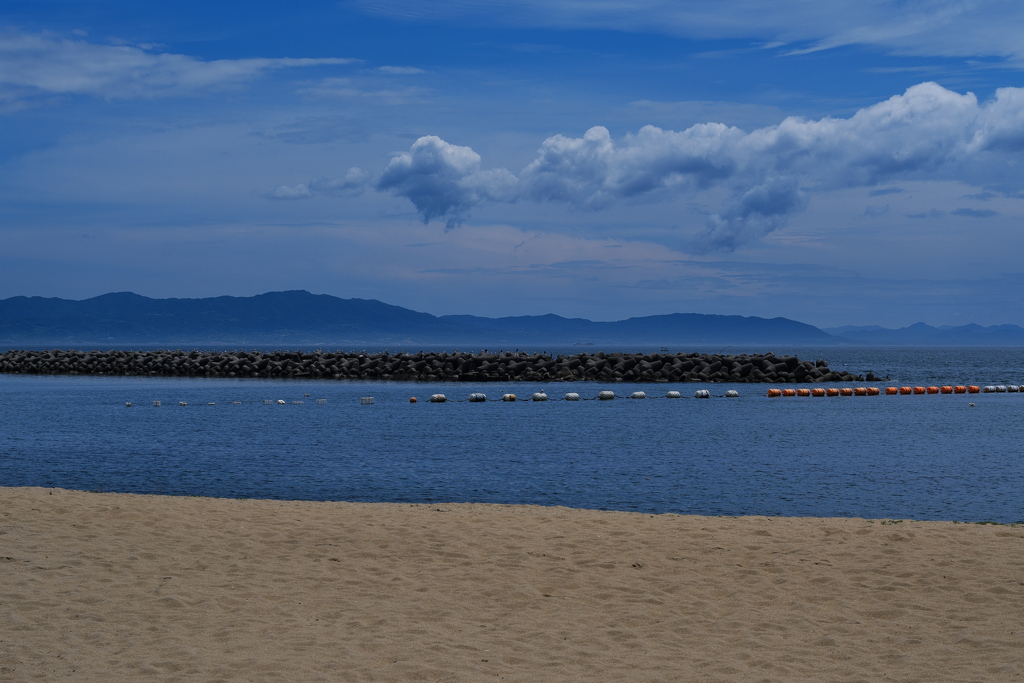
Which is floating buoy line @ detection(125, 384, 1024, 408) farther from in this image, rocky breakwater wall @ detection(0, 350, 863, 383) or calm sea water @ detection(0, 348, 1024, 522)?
rocky breakwater wall @ detection(0, 350, 863, 383)

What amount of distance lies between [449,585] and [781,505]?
8622 millimetres

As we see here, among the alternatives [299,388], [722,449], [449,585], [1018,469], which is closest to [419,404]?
[299,388]

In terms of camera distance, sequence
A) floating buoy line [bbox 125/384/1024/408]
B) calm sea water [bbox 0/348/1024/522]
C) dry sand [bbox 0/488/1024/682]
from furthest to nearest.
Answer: floating buoy line [bbox 125/384/1024/408]
calm sea water [bbox 0/348/1024/522]
dry sand [bbox 0/488/1024/682]

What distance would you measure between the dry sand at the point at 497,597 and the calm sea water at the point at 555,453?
13.3 ft

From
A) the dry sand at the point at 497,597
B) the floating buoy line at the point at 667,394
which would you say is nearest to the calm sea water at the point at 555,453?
the floating buoy line at the point at 667,394

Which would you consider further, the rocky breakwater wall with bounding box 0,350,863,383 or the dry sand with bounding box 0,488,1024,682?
the rocky breakwater wall with bounding box 0,350,863,383

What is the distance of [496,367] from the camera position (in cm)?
6650

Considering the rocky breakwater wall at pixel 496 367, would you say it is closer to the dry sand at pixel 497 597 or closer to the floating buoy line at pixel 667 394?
the floating buoy line at pixel 667 394

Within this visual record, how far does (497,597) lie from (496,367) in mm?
56050

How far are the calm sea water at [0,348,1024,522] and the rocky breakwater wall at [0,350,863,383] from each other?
708 inches

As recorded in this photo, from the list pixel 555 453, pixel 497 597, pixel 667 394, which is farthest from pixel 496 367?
pixel 497 597

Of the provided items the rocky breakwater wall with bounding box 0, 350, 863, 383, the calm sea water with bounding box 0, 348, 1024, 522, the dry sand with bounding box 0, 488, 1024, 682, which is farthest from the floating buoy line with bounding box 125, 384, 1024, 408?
the dry sand with bounding box 0, 488, 1024, 682

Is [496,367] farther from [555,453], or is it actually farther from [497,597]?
[497,597]

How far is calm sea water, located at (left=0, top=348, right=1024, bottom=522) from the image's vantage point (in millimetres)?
18266
